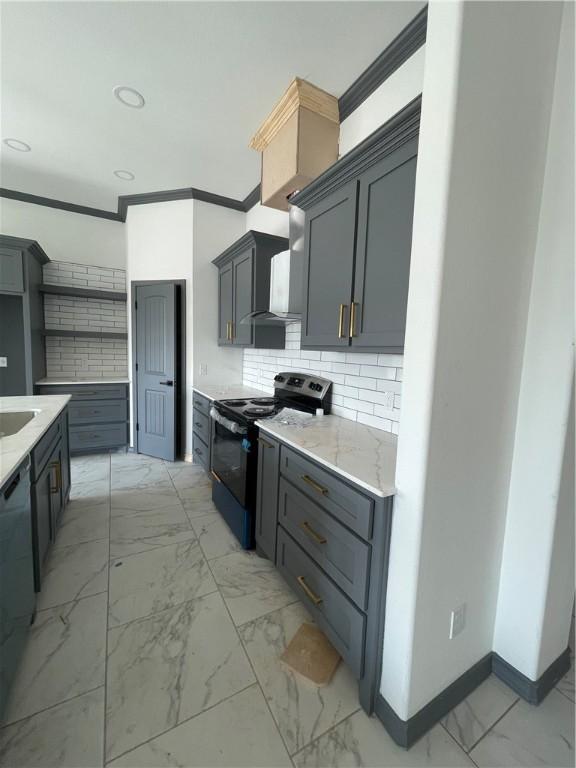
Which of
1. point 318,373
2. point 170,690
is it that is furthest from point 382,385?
point 170,690

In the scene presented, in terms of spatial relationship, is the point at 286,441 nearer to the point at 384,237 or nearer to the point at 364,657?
the point at 364,657

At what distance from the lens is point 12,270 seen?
3.25 meters

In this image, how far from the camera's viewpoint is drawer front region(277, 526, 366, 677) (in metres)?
1.25

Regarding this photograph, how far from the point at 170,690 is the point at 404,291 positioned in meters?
1.91

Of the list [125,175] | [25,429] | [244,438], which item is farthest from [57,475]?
[125,175]

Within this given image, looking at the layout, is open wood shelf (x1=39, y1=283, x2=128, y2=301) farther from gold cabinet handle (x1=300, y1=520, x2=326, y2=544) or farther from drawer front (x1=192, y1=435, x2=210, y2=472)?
gold cabinet handle (x1=300, y1=520, x2=326, y2=544)

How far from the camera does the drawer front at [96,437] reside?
3701 millimetres

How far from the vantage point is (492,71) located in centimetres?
97

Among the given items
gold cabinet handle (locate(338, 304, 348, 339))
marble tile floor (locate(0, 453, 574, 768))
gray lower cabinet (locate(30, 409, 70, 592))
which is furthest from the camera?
gold cabinet handle (locate(338, 304, 348, 339))

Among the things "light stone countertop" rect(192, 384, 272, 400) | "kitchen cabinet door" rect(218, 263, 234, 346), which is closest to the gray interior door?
"light stone countertop" rect(192, 384, 272, 400)

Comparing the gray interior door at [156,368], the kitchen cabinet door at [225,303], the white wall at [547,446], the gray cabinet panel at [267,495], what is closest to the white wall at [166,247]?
the gray interior door at [156,368]

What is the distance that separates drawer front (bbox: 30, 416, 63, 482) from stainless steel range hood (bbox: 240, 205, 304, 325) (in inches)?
60.9

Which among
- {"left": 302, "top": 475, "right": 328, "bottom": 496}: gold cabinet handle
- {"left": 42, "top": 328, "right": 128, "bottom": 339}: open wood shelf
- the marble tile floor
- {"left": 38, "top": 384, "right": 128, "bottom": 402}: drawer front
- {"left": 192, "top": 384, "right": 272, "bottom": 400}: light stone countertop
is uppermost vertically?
{"left": 42, "top": 328, "right": 128, "bottom": 339}: open wood shelf

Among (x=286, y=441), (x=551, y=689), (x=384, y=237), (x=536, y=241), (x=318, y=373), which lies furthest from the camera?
(x=318, y=373)
